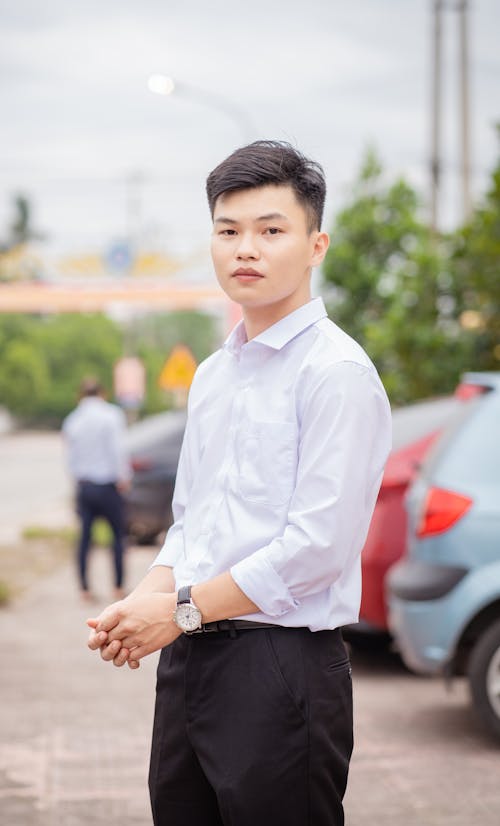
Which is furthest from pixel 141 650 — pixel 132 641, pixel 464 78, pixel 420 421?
pixel 464 78

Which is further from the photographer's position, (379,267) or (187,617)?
(379,267)

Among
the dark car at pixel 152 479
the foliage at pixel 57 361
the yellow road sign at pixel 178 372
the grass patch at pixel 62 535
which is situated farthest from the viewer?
the foliage at pixel 57 361

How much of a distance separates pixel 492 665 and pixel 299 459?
3784 mm

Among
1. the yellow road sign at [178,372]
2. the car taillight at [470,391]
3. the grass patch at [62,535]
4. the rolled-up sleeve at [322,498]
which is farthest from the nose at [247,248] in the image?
the yellow road sign at [178,372]

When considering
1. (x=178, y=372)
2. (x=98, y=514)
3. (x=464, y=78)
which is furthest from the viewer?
(x=178, y=372)

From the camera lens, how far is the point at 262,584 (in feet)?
8.61

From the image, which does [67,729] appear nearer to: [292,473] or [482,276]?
[292,473]

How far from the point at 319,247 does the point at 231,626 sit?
0.78 metres

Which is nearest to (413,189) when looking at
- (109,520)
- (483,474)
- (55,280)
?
(109,520)

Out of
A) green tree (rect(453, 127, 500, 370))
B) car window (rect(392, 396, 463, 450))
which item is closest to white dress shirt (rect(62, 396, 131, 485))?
green tree (rect(453, 127, 500, 370))

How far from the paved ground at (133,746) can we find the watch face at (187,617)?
258 cm

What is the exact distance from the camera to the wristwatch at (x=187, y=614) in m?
2.68

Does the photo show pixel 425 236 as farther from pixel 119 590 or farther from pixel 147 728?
pixel 147 728

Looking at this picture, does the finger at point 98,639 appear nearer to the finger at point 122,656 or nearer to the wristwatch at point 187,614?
the finger at point 122,656
